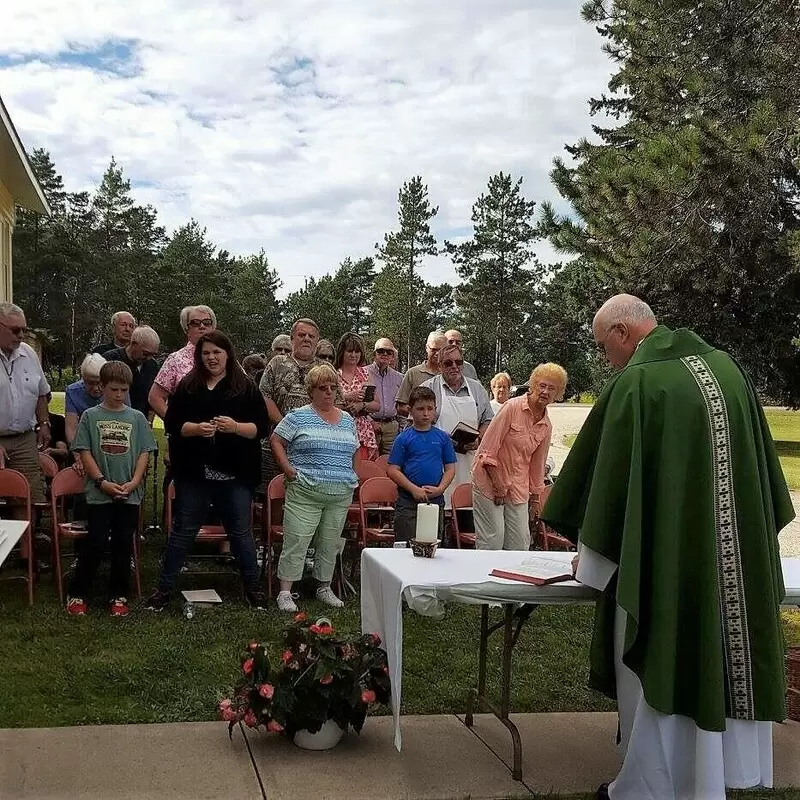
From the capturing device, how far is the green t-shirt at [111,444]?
659cm

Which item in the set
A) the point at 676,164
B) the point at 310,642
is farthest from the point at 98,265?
the point at 310,642

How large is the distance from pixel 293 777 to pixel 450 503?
405cm

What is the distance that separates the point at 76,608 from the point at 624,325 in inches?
165

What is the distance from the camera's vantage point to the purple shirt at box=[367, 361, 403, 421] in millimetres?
8766

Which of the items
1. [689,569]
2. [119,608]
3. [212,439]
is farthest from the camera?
[212,439]

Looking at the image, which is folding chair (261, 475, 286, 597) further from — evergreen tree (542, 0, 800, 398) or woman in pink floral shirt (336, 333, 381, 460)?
evergreen tree (542, 0, 800, 398)

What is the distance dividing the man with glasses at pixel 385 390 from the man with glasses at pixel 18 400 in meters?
2.86

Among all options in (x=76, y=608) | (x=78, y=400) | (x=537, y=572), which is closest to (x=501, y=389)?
(x=78, y=400)

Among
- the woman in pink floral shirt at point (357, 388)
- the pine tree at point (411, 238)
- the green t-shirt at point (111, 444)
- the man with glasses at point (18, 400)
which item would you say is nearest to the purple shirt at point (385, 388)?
the woman in pink floral shirt at point (357, 388)

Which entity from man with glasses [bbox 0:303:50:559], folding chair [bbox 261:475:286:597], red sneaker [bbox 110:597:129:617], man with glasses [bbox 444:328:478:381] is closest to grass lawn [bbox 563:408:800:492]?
man with glasses [bbox 444:328:478:381]

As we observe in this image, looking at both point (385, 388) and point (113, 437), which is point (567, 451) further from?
point (113, 437)

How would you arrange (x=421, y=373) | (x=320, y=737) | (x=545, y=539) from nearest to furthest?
(x=320, y=737) → (x=545, y=539) → (x=421, y=373)

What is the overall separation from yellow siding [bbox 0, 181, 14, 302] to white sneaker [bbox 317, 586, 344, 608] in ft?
47.5

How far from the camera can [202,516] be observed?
6.46 metres
